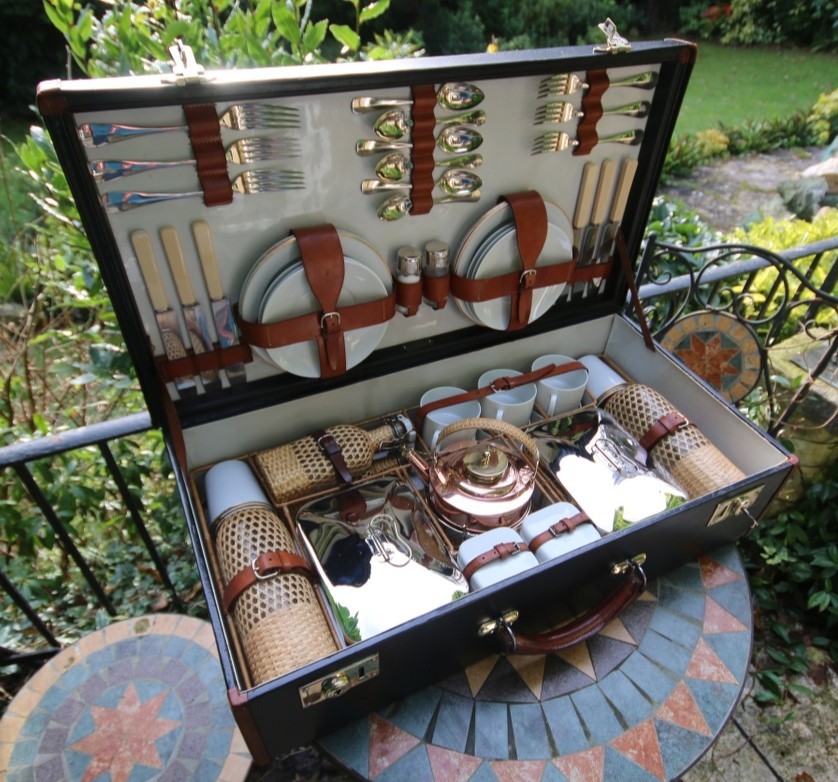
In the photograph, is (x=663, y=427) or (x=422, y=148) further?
(x=663, y=427)

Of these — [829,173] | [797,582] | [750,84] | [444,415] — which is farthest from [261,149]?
[750,84]

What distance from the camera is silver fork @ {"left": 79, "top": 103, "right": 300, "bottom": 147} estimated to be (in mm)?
700

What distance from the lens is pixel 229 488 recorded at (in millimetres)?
956

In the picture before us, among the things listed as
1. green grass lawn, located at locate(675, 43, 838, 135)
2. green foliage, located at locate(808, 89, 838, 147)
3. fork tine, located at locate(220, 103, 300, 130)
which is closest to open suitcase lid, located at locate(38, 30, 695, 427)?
fork tine, located at locate(220, 103, 300, 130)

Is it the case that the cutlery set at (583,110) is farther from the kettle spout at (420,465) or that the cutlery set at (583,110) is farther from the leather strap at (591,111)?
the kettle spout at (420,465)

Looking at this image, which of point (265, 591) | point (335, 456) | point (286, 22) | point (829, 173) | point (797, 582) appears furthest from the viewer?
point (829, 173)

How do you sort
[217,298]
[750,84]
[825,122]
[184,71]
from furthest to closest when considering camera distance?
[750,84]
[825,122]
[217,298]
[184,71]

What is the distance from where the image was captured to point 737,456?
3.59 ft

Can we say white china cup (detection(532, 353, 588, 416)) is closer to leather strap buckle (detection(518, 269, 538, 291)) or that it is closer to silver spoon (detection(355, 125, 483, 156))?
leather strap buckle (detection(518, 269, 538, 291))

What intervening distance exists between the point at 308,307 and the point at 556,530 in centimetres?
52

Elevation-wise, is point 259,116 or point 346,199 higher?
point 259,116

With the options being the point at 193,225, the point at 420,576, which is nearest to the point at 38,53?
the point at 193,225

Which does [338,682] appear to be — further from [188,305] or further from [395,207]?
[395,207]

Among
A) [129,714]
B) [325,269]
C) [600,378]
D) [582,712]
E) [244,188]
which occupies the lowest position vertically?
[129,714]
